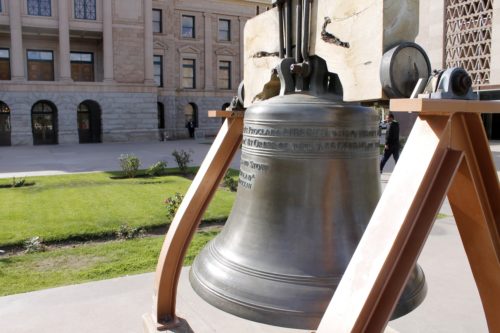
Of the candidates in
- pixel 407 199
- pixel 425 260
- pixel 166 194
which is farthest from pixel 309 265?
pixel 166 194

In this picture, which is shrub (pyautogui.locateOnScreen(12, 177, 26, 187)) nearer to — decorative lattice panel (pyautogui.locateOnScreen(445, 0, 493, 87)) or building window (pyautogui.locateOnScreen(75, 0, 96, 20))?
building window (pyautogui.locateOnScreen(75, 0, 96, 20))

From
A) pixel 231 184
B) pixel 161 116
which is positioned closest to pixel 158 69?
pixel 161 116

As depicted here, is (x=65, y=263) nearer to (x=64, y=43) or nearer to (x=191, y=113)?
(x=64, y=43)

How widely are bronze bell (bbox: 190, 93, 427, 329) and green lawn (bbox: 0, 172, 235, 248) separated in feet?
21.3

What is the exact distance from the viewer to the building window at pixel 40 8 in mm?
31281

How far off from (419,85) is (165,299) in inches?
110

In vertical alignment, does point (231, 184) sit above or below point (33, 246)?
above

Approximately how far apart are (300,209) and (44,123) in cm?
3303

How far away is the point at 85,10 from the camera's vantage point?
1272 inches

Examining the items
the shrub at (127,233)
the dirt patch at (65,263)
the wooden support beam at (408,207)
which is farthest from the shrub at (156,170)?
the wooden support beam at (408,207)

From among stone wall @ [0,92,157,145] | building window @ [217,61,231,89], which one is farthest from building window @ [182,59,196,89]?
stone wall @ [0,92,157,145]

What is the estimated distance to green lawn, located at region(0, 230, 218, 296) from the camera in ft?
20.5

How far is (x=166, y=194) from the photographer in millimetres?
11969

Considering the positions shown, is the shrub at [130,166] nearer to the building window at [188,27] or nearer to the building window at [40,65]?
the building window at [40,65]
